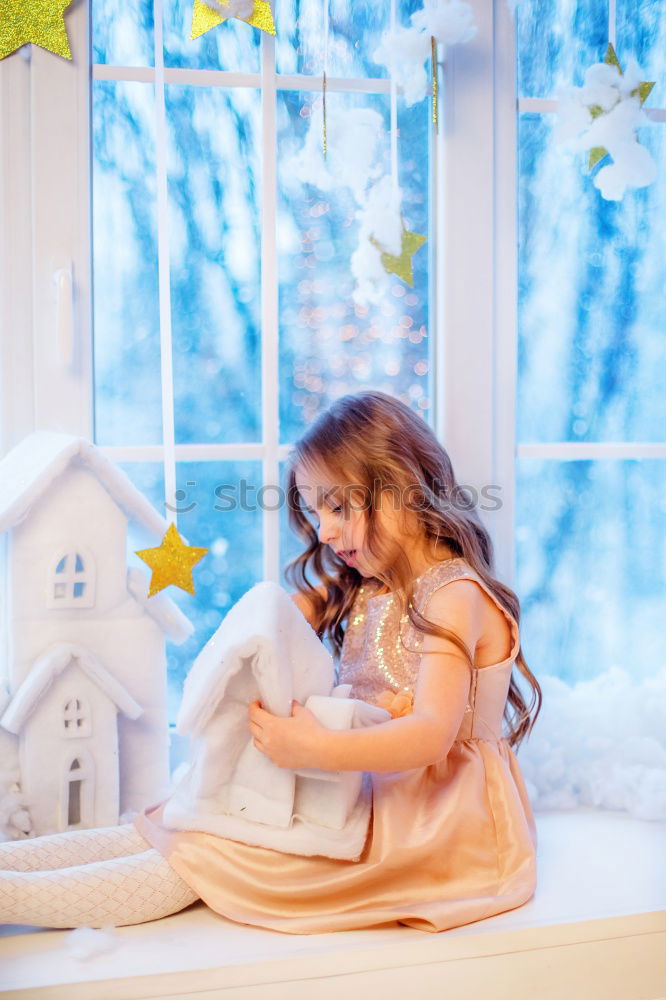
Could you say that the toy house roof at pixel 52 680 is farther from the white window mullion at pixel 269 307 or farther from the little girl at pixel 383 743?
the white window mullion at pixel 269 307

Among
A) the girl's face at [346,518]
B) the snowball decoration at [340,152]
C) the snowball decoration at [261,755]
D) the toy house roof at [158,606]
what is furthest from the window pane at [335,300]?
the snowball decoration at [261,755]

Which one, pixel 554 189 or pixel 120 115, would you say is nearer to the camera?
pixel 120 115

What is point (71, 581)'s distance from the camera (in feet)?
4.39

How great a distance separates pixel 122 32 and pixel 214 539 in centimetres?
84

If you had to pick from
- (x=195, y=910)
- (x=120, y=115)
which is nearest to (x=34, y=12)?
(x=120, y=115)

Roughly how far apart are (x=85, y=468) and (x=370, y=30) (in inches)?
34.7

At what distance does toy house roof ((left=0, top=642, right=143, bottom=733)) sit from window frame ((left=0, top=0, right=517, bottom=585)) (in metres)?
0.31

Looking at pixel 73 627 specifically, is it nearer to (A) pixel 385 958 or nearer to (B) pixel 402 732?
(B) pixel 402 732

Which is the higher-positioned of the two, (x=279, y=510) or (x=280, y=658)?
(x=279, y=510)

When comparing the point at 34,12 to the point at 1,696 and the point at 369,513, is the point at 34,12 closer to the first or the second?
Answer: the point at 369,513

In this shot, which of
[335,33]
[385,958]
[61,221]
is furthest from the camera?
[335,33]

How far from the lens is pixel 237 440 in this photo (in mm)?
1571

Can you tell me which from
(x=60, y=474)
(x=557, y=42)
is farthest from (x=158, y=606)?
(x=557, y=42)

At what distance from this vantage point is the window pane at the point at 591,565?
66.1 inches
